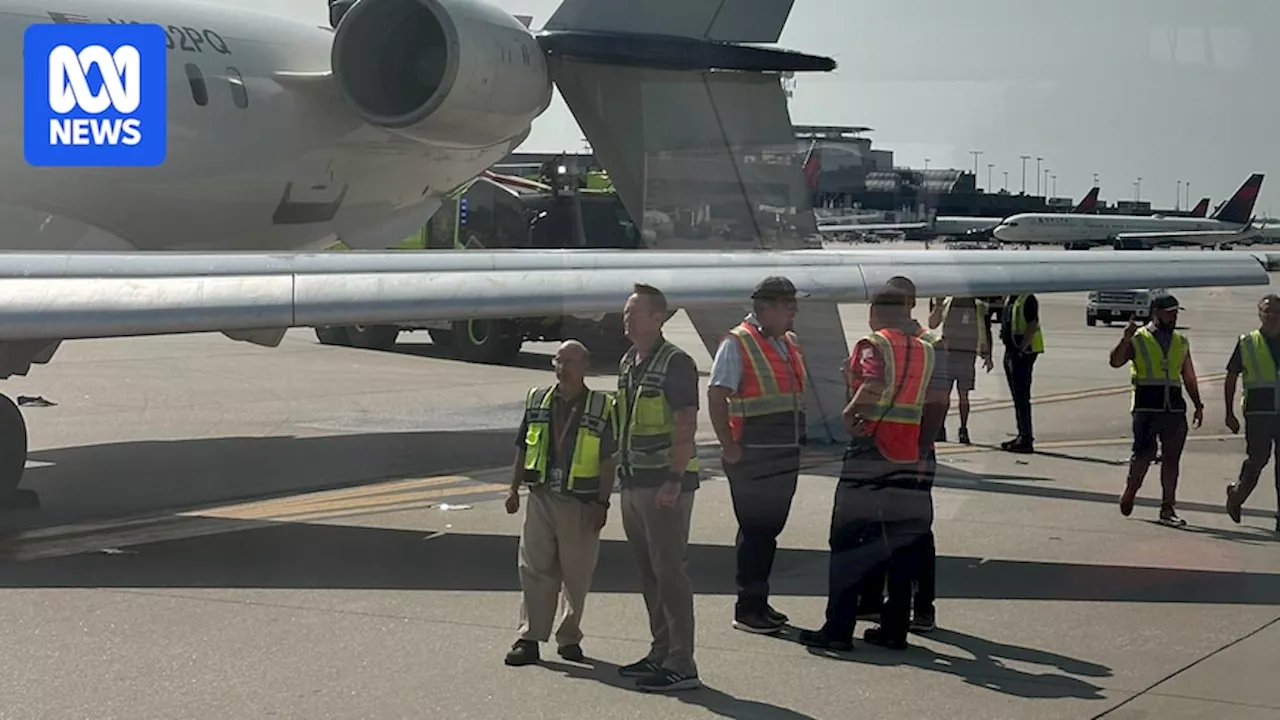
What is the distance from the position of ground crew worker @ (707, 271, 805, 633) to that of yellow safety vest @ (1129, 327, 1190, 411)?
11.4ft

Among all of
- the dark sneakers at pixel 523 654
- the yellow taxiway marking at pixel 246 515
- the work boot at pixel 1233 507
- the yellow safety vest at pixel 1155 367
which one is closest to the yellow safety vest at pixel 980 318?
the yellow safety vest at pixel 1155 367

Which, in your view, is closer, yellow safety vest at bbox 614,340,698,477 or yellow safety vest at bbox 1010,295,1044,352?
yellow safety vest at bbox 614,340,698,477

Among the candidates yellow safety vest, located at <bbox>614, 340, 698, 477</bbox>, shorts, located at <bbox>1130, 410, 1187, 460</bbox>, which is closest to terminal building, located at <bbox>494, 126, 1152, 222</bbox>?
yellow safety vest, located at <bbox>614, 340, 698, 477</bbox>

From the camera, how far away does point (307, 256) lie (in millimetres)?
8383

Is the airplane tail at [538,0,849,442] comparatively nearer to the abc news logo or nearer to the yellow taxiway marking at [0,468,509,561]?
the abc news logo

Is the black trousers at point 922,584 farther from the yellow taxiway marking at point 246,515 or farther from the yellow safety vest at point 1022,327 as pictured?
the yellow taxiway marking at point 246,515

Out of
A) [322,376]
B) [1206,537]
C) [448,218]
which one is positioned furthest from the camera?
[322,376]

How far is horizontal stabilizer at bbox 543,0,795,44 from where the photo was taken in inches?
356

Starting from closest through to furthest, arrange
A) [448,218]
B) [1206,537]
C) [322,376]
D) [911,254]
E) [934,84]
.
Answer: [934,84]
[911,254]
[1206,537]
[448,218]
[322,376]

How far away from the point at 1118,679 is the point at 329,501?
18.7 ft

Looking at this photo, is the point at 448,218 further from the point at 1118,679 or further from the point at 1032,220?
the point at 1118,679

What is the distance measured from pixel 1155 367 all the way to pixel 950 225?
122 inches

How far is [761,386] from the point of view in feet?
A: 22.4

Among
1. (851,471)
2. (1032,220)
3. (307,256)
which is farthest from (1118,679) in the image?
(307,256)
